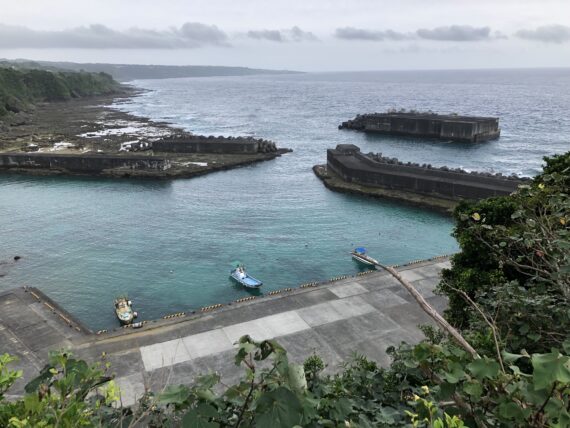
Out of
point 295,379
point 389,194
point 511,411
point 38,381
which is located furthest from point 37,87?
point 511,411

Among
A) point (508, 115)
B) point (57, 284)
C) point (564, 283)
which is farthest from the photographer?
point (508, 115)

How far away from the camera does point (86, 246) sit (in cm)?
3284

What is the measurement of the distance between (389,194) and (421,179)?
136 inches

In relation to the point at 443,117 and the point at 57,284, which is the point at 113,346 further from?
the point at 443,117

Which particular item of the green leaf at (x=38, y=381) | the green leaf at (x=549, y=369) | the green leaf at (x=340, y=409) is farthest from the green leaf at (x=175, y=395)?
the green leaf at (x=549, y=369)

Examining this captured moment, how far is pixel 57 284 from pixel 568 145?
82065mm

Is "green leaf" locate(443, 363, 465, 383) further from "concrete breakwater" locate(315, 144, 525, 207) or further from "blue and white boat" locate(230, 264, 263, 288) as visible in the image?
"concrete breakwater" locate(315, 144, 525, 207)

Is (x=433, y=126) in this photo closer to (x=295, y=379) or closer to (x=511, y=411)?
(x=511, y=411)

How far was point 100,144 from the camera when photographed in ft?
228

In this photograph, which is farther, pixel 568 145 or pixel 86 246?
pixel 568 145

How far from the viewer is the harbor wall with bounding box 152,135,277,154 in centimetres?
6512

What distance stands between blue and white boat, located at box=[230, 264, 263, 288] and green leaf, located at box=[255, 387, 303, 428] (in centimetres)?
2264

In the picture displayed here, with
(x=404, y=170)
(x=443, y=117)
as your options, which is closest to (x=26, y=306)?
(x=404, y=170)

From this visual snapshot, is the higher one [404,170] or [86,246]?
[404,170]
